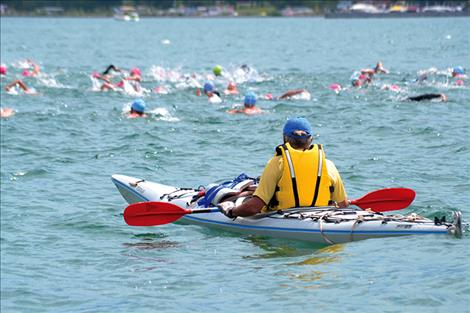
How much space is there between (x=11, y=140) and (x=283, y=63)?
27.1m

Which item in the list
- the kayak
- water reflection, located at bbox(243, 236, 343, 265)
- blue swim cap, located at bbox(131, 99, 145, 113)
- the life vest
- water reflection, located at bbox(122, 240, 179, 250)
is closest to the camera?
water reflection, located at bbox(243, 236, 343, 265)

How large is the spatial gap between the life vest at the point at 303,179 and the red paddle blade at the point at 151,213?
136 cm

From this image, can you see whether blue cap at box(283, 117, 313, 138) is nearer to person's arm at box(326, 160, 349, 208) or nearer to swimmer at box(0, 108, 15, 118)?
person's arm at box(326, 160, 349, 208)

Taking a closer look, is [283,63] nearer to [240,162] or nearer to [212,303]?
[240,162]

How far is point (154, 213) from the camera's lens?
12.4 metres

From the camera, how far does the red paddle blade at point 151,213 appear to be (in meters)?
12.4

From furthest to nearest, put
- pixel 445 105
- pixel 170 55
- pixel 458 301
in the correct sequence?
pixel 170 55, pixel 445 105, pixel 458 301

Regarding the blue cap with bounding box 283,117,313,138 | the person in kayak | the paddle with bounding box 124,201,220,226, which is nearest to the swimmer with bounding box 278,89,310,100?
the paddle with bounding box 124,201,220,226

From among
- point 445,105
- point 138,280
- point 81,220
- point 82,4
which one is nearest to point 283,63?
point 445,105

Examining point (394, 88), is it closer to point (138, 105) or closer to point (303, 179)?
point (138, 105)

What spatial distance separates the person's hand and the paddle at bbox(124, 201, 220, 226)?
106mm

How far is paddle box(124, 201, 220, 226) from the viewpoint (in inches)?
488

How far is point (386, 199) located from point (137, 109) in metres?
11.3

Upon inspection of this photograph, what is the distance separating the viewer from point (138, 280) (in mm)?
10516
